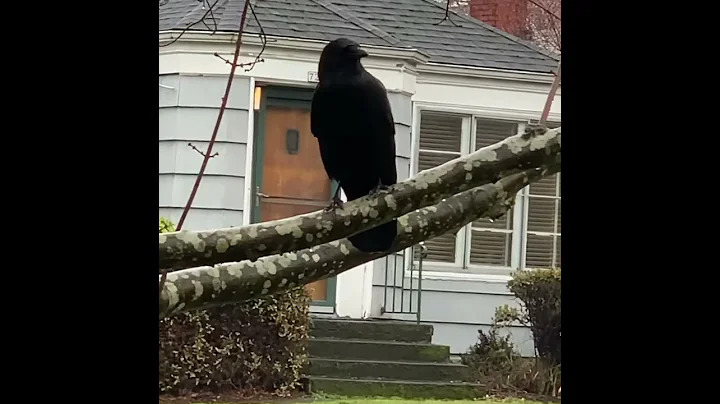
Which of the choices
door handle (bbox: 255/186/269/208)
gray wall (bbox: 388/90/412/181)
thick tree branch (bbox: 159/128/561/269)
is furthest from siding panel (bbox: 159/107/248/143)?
thick tree branch (bbox: 159/128/561/269)

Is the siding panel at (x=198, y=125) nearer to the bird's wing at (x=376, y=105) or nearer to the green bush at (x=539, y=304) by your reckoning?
the bird's wing at (x=376, y=105)

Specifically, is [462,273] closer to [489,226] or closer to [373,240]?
[489,226]

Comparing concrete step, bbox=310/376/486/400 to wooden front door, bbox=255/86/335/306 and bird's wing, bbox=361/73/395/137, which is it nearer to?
wooden front door, bbox=255/86/335/306

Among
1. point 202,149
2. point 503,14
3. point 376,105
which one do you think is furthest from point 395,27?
point 376,105

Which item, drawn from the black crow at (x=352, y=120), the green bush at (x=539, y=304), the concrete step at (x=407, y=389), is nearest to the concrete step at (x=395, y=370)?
the concrete step at (x=407, y=389)

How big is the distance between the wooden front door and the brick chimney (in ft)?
2.20

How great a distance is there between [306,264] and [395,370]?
112cm

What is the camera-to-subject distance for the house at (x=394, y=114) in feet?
4.98
